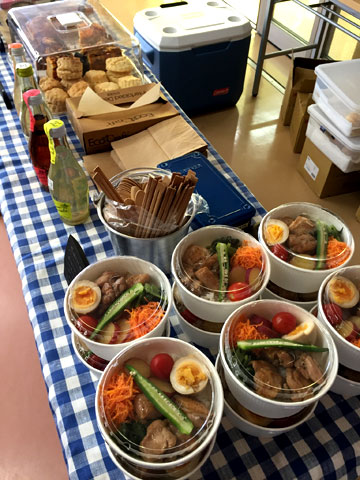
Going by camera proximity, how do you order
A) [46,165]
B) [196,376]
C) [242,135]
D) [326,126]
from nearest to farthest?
[196,376], [46,165], [326,126], [242,135]

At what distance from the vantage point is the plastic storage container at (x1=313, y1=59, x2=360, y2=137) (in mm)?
1657

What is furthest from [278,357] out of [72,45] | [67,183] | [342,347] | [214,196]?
[72,45]

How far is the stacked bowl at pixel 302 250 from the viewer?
2.47 ft

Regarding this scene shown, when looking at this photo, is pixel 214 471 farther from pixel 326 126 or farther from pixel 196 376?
pixel 326 126

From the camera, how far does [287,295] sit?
80 centimetres

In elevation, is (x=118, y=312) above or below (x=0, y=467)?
above

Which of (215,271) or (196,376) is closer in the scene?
(196,376)

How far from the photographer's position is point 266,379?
23.0 inches

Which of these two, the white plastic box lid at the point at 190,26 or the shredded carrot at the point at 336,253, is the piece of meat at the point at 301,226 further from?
the white plastic box lid at the point at 190,26

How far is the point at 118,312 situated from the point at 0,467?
94cm

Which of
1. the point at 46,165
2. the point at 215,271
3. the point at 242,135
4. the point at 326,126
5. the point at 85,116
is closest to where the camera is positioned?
the point at 215,271

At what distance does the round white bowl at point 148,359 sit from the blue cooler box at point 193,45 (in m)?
1.82

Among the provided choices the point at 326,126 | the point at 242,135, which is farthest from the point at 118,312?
the point at 242,135

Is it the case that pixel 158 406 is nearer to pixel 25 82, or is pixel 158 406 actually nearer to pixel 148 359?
pixel 148 359
